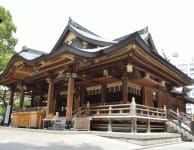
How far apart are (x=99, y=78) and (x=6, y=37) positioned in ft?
34.6

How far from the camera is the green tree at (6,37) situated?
19469 mm

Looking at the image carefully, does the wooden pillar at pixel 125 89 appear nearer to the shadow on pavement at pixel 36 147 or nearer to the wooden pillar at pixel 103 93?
the wooden pillar at pixel 103 93

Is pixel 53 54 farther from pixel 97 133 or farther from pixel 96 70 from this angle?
pixel 97 133

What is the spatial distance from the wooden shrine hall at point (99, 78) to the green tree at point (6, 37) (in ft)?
6.18

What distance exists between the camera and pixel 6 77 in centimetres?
1955

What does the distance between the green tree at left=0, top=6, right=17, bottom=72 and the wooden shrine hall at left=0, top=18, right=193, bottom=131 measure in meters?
1.88

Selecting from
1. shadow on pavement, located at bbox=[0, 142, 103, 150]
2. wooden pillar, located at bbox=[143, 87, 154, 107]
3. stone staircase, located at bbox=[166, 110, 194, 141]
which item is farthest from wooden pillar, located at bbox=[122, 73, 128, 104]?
Answer: shadow on pavement, located at bbox=[0, 142, 103, 150]

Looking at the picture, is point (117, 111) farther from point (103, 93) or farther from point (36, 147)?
point (36, 147)

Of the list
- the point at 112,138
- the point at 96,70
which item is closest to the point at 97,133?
the point at 112,138

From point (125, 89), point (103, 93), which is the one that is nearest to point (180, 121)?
point (125, 89)

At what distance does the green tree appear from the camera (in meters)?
19.5

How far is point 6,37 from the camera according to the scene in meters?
20.2

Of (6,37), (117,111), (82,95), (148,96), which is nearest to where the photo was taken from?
(117,111)

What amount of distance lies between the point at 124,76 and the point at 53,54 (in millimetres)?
4550
